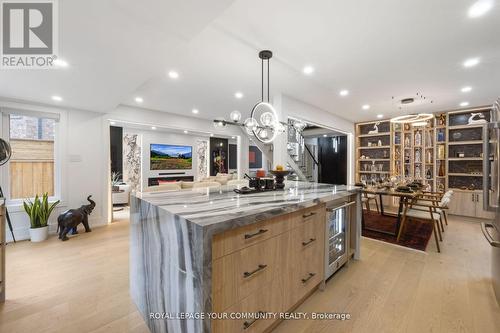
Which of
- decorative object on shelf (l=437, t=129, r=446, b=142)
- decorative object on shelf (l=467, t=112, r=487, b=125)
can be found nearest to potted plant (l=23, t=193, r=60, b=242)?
decorative object on shelf (l=437, t=129, r=446, b=142)

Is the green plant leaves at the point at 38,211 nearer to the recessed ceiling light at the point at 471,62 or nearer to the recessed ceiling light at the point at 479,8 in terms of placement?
the recessed ceiling light at the point at 479,8

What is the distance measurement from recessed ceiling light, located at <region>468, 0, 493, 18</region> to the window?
6167 millimetres

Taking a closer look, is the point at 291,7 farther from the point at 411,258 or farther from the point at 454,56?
the point at 411,258

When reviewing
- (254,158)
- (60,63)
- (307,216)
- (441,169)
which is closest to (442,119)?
(441,169)

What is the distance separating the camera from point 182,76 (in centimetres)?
334

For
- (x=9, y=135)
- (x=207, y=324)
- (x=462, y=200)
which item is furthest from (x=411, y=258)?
(x=9, y=135)

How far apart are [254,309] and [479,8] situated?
10.1ft

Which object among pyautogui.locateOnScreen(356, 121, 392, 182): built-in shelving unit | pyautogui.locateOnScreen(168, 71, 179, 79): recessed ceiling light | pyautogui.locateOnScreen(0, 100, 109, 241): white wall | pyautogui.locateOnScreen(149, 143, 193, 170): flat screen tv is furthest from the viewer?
pyautogui.locateOnScreen(149, 143, 193, 170): flat screen tv

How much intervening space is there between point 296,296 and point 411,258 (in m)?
2.12

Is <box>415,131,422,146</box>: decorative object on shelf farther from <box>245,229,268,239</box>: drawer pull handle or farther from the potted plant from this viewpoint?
the potted plant

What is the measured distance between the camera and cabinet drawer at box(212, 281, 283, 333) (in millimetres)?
1173

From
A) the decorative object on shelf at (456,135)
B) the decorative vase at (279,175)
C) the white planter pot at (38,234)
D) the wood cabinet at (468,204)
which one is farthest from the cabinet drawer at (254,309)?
the decorative object on shelf at (456,135)

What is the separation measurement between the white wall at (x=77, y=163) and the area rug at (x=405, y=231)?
5.39 meters

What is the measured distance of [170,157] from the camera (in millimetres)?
7938
